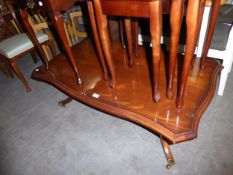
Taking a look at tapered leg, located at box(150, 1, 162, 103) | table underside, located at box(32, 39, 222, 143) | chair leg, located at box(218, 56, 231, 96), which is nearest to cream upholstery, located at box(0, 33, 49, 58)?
table underside, located at box(32, 39, 222, 143)

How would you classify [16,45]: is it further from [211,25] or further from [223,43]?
[223,43]

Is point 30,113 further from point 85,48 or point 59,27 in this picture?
point 59,27

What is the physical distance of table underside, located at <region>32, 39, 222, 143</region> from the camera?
886mm

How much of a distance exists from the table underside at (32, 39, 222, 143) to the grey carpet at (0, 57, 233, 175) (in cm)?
31

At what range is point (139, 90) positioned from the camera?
43.9 inches

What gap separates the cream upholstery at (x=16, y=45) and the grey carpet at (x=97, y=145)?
1.69 ft

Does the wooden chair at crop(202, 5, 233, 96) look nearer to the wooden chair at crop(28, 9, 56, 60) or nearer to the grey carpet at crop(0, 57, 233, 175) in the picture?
the grey carpet at crop(0, 57, 233, 175)

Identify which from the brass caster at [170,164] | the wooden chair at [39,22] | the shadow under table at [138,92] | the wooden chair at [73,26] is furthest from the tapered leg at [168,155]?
the wooden chair at [73,26]

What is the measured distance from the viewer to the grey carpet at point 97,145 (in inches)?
41.9

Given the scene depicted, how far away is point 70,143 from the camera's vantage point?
1263mm

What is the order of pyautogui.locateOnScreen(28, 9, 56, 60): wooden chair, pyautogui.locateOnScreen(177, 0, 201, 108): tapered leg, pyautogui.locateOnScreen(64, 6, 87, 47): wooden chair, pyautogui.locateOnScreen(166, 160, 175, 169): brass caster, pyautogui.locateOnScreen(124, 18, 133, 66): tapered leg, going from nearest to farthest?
1. pyautogui.locateOnScreen(177, 0, 201, 108): tapered leg
2. pyautogui.locateOnScreen(166, 160, 175, 169): brass caster
3. pyautogui.locateOnScreen(124, 18, 133, 66): tapered leg
4. pyautogui.locateOnScreen(28, 9, 56, 60): wooden chair
5. pyautogui.locateOnScreen(64, 6, 87, 47): wooden chair

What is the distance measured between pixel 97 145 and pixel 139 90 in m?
0.48

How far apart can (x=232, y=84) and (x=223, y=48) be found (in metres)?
0.45

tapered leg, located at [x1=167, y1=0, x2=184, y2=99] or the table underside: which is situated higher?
tapered leg, located at [x1=167, y1=0, x2=184, y2=99]
